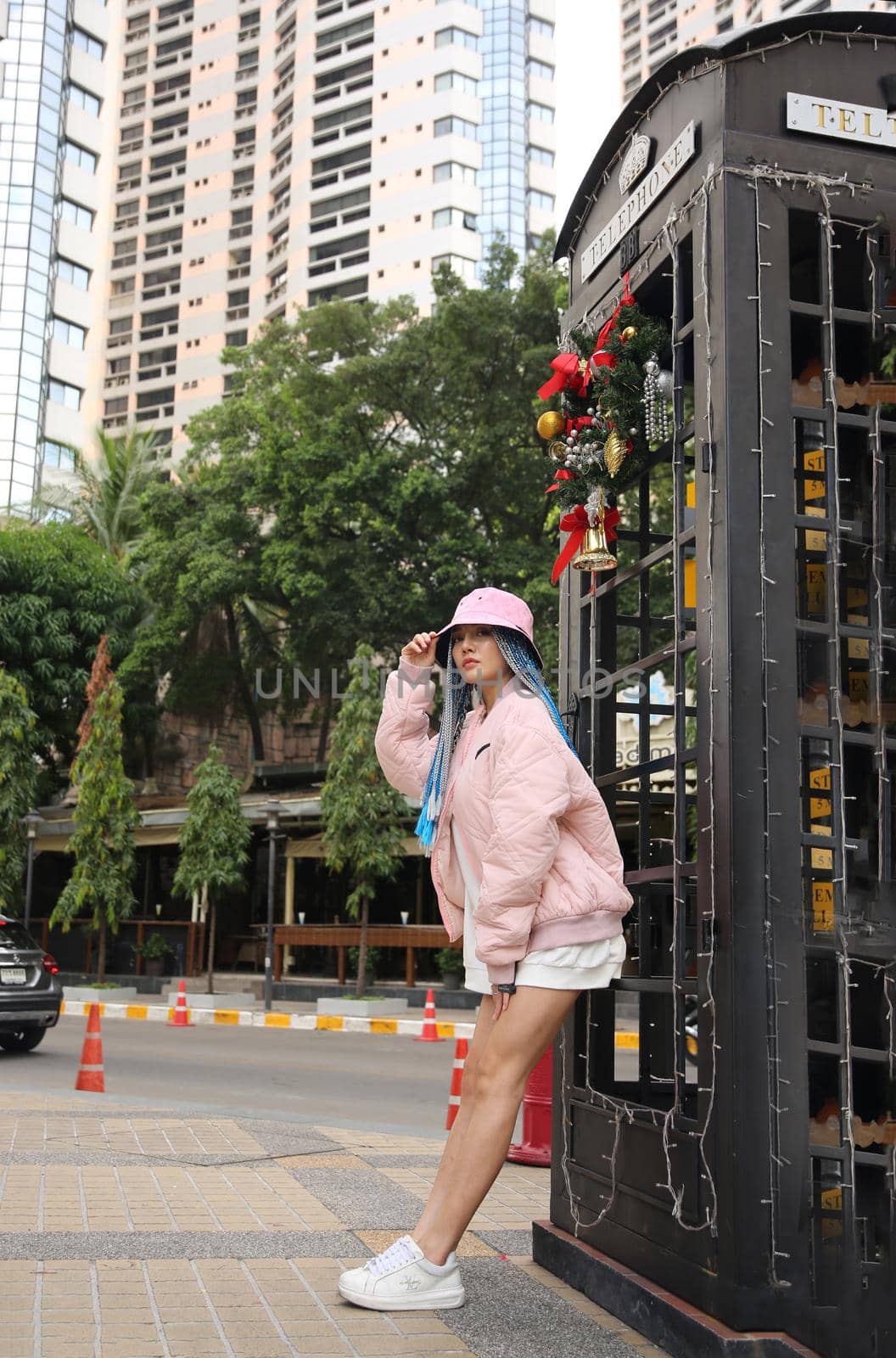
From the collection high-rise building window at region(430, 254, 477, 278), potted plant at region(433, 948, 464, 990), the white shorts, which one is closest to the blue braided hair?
the white shorts

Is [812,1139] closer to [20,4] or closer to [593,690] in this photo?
[593,690]

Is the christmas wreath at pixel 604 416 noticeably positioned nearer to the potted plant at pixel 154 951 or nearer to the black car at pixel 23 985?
the black car at pixel 23 985

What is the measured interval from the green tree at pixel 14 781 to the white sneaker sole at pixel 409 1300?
75.9 ft

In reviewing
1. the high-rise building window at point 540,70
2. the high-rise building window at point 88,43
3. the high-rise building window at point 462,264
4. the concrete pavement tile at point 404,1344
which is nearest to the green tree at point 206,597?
the concrete pavement tile at point 404,1344

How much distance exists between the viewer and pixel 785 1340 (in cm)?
316

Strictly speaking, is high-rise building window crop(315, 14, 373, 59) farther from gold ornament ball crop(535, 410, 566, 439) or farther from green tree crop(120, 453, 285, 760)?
gold ornament ball crop(535, 410, 566, 439)

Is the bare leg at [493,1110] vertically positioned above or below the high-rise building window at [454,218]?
below

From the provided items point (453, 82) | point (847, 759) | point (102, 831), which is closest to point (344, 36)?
point (453, 82)

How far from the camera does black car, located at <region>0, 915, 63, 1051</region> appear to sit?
504 inches

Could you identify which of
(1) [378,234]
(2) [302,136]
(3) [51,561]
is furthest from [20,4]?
(3) [51,561]

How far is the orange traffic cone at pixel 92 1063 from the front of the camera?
999 cm

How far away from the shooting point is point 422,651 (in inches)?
161

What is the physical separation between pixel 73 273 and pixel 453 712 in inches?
2564

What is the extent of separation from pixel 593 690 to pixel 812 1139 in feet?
5.33
